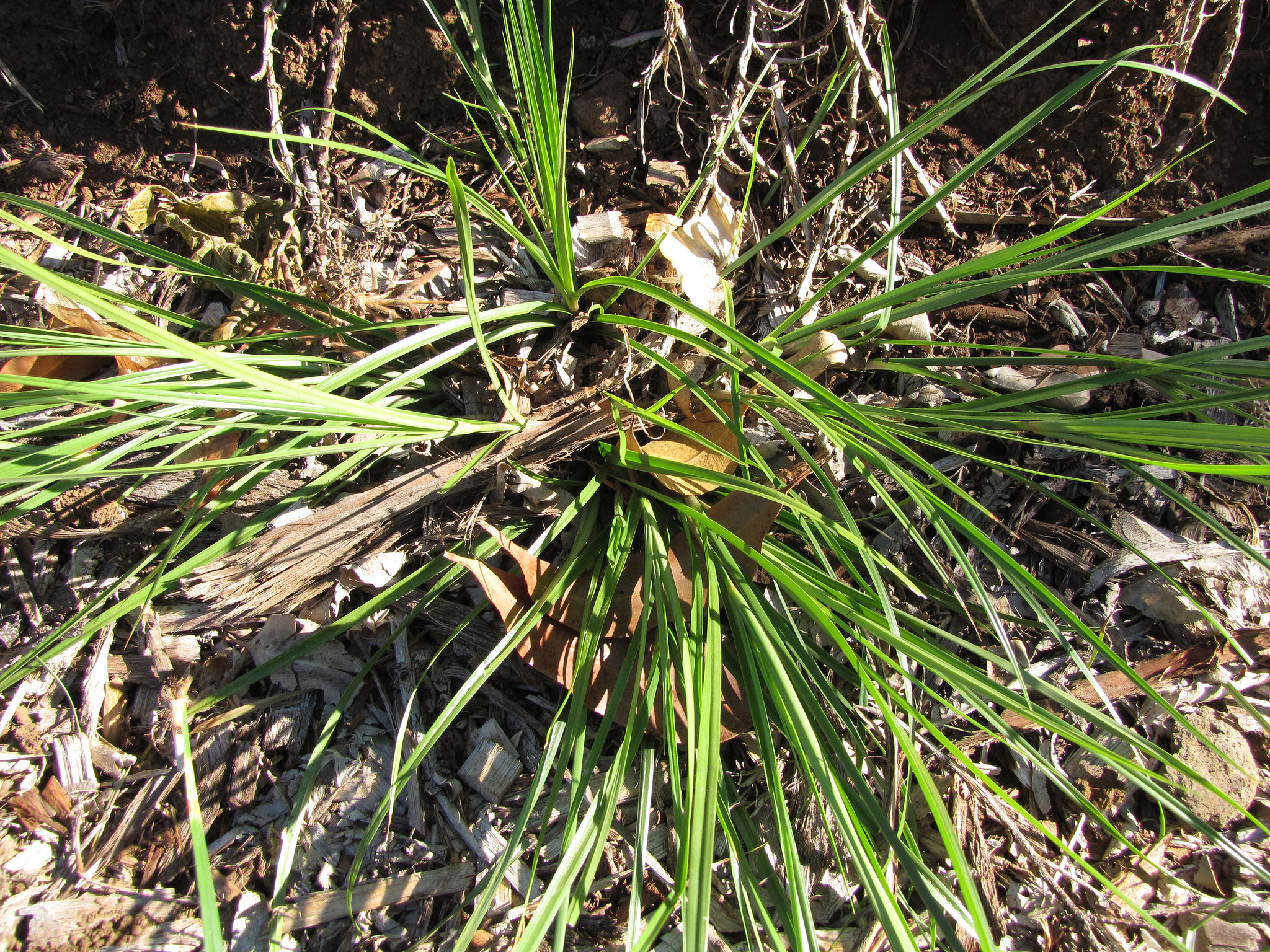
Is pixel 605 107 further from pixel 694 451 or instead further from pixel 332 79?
pixel 694 451

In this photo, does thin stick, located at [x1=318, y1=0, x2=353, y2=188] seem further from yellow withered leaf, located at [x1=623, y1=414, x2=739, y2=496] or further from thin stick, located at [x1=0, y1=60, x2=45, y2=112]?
yellow withered leaf, located at [x1=623, y1=414, x2=739, y2=496]

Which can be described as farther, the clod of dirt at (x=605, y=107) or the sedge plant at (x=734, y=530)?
the clod of dirt at (x=605, y=107)

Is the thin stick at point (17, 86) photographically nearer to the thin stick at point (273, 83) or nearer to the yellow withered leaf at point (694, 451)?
the thin stick at point (273, 83)

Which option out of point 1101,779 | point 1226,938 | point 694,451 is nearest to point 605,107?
point 694,451

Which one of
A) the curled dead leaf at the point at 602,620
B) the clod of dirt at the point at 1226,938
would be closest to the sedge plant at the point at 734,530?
the curled dead leaf at the point at 602,620

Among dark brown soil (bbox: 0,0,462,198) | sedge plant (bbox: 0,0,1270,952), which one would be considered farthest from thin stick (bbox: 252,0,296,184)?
sedge plant (bbox: 0,0,1270,952)
